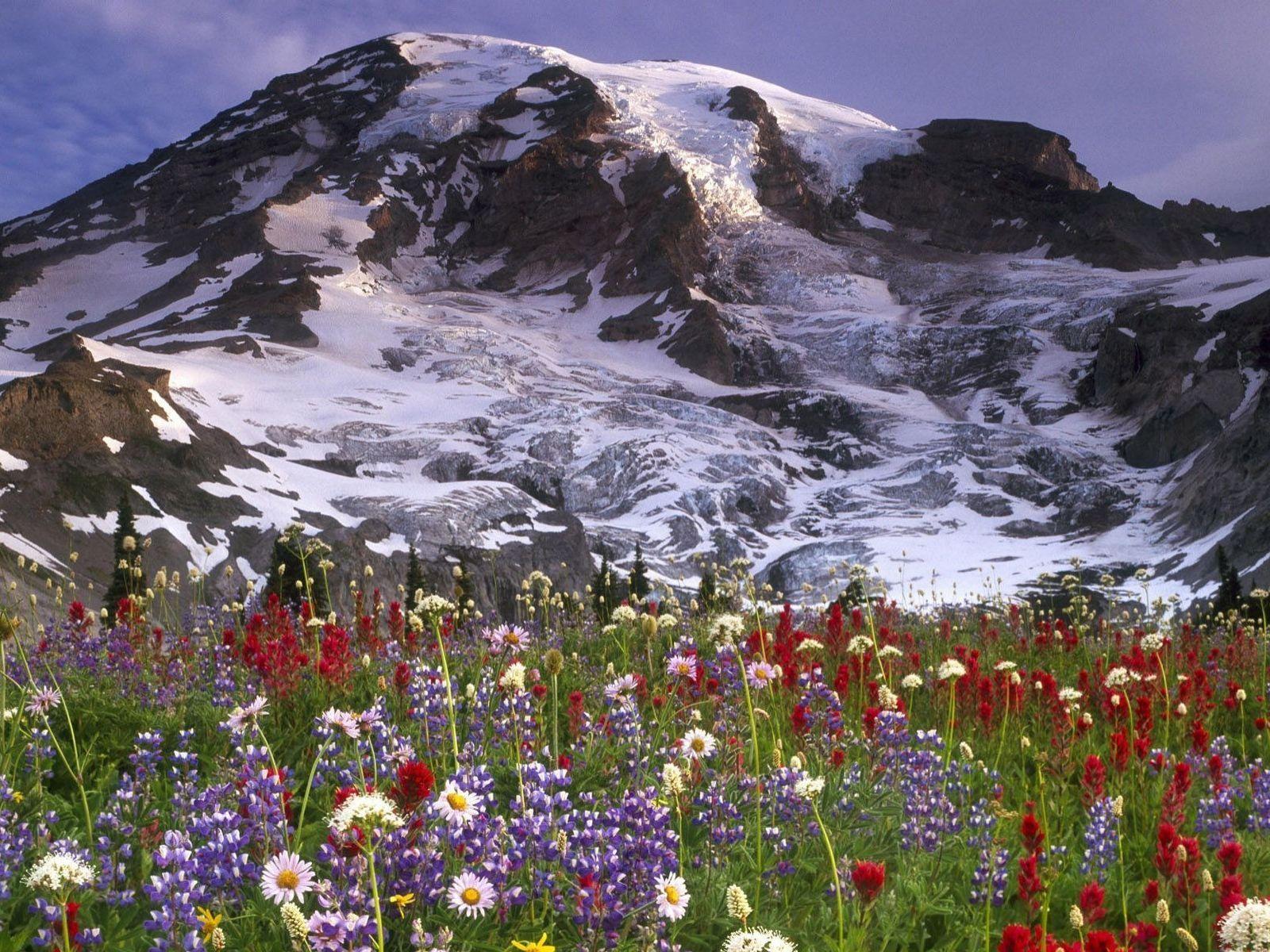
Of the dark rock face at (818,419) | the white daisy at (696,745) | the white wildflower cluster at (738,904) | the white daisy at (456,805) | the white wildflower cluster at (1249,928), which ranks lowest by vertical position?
the white daisy at (456,805)

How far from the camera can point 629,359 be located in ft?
449

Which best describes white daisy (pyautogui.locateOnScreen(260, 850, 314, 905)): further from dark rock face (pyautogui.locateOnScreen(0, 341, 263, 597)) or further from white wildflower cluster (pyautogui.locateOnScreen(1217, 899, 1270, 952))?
dark rock face (pyautogui.locateOnScreen(0, 341, 263, 597))

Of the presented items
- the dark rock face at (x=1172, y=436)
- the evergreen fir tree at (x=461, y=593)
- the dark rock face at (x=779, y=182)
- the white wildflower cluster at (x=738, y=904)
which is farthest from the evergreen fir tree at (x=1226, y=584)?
the dark rock face at (x=779, y=182)

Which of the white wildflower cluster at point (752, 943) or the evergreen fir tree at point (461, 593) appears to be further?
the evergreen fir tree at point (461, 593)

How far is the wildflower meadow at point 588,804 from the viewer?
2.28 metres

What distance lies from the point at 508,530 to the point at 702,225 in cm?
13151

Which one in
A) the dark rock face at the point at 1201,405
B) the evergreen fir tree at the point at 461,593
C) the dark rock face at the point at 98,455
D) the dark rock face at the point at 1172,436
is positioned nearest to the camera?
the evergreen fir tree at the point at 461,593

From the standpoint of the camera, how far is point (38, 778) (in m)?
3.80

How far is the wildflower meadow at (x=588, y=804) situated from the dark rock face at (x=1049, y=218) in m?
180

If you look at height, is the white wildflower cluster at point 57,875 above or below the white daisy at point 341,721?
below

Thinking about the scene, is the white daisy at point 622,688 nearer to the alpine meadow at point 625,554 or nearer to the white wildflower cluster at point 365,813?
the alpine meadow at point 625,554

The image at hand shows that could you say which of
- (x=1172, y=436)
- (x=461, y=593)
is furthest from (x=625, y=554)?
(x=1172, y=436)

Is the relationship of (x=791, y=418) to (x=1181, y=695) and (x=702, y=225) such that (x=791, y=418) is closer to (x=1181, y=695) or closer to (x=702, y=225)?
(x=702, y=225)

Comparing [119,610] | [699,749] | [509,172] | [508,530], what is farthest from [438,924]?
[509,172]
